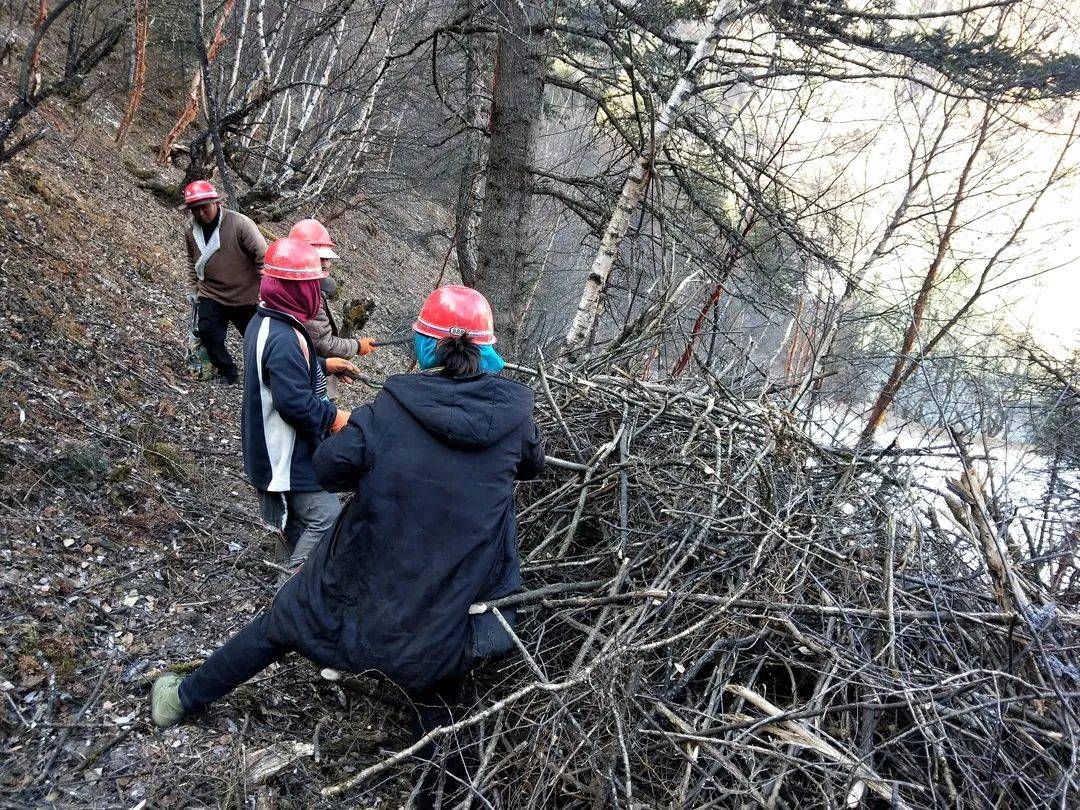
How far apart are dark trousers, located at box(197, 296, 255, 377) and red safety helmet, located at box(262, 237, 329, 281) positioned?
224 centimetres

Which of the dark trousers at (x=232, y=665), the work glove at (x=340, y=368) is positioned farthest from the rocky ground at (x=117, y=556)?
the work glove at (x=340, y=368)

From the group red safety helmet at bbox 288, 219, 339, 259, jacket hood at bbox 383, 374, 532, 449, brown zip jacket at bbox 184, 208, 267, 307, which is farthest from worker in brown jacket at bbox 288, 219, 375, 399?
jacket hood at bbox 383, 374, 532, 449

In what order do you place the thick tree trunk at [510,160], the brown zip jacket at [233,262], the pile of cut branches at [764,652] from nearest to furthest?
the pile of cut branches at [764,652] → the thick tree trunk at [510,160] → the brown zip jacket at [233,262]

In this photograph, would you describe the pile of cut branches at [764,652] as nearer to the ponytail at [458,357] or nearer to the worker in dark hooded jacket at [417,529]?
the worker in dark hooded jacket at [417,529]

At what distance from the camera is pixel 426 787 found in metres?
2.46

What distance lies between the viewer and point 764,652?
2535 mm


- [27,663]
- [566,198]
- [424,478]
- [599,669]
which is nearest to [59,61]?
[566,198]

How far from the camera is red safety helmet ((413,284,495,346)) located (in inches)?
90.6

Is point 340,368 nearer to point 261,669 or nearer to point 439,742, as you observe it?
point 261,669

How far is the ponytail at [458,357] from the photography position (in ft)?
7.36

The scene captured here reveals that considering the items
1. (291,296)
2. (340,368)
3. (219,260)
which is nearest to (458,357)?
(291,296)

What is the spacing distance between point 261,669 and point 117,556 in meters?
1.40

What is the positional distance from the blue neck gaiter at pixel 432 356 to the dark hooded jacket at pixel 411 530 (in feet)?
0.34

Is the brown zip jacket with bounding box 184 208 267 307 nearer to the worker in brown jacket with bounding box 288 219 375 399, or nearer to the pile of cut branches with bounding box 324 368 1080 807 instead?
the worker in brown jacket with bounding box 288 219 375 399
